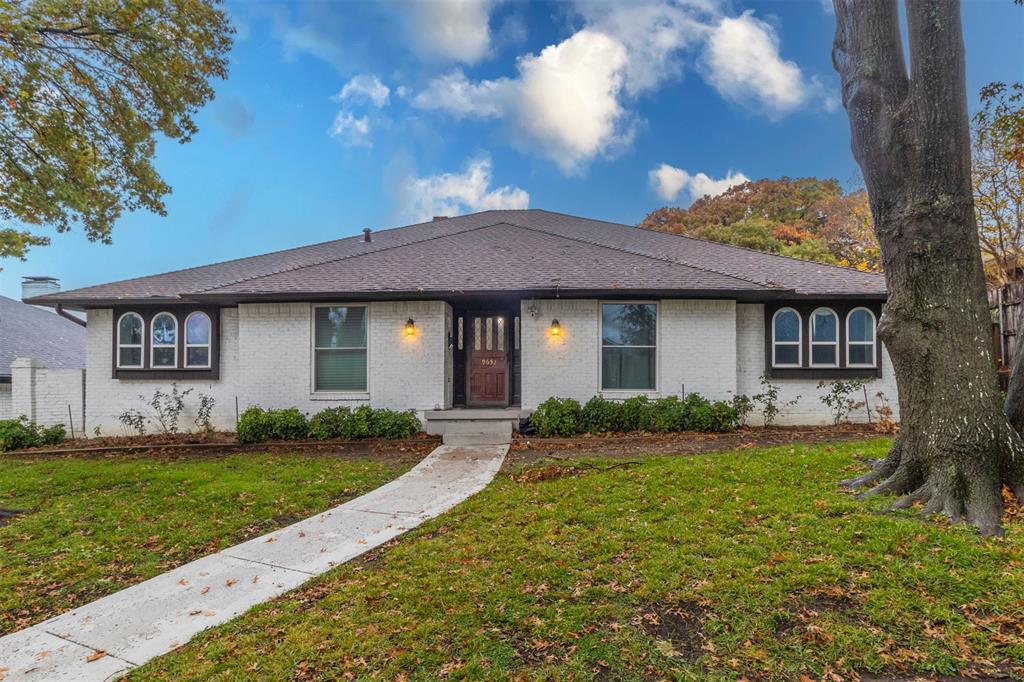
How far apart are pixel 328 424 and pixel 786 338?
970 centimetres

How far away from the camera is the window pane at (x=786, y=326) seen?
32.6 ft

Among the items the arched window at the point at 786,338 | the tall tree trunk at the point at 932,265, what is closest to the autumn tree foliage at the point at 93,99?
the tall tree trunk at the point at 932,265

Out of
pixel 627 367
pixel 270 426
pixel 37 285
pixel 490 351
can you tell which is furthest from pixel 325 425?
pixel 37 285

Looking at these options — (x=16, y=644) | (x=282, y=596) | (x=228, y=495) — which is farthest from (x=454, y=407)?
(x=16, y=644)

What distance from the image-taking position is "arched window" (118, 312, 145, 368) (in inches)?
405

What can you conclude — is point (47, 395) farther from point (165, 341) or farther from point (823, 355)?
point (823, 355)

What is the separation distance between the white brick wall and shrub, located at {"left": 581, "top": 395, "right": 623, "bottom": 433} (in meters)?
2.82

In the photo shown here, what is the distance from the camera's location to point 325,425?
9.23 m

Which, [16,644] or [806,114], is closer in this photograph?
[16,644]

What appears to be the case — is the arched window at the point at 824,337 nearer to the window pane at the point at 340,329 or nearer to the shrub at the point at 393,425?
the shrub at the point at 393,425

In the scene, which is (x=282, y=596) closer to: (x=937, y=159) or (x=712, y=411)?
(x=937, y=159)

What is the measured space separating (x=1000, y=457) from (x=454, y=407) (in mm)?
8438

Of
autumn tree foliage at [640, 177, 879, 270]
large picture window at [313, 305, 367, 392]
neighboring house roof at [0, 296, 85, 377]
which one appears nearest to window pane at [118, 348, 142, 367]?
large picture window at [313, 305, 367, 392]

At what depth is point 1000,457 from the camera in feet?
13.0
